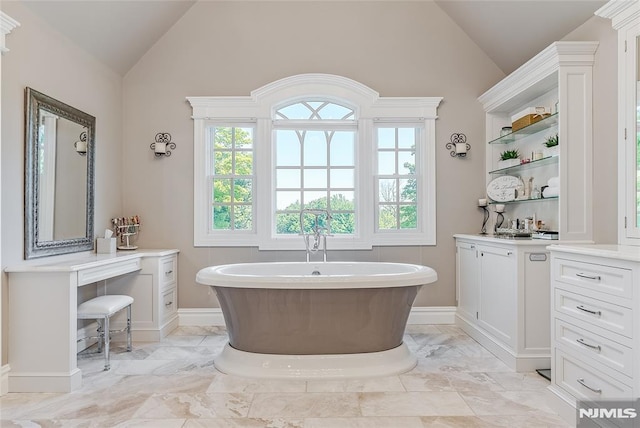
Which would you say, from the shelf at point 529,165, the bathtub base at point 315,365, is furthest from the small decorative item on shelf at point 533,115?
the bathtub base at point 315,365

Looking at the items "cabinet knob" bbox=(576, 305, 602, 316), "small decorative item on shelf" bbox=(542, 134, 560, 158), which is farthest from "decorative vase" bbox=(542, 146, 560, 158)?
"cabinet knob" bbox=(576, 305, 602, 316)

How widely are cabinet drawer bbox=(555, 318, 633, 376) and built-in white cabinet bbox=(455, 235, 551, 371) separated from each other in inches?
24.8

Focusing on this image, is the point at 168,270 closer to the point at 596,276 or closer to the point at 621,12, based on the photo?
the point at 596,276

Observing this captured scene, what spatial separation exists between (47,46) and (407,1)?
3.26 meters

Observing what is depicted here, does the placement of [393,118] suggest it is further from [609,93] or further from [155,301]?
[155,301]

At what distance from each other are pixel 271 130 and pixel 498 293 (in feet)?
8.47

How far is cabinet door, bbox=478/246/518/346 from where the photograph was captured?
9.73ft

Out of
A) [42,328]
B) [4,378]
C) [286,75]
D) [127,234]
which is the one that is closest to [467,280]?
[286,75]

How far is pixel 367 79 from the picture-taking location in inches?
165

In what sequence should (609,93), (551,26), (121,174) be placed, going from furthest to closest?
(121,174), (551,26), (609,93)

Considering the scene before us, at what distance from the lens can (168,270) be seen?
12.8 ft

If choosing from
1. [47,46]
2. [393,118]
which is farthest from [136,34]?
[393,118]

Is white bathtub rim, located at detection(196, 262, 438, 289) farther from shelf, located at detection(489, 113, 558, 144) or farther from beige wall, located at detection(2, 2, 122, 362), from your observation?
shelf, located at detection(489, 113, 558, 144)

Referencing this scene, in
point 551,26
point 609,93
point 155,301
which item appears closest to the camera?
point 609,93
